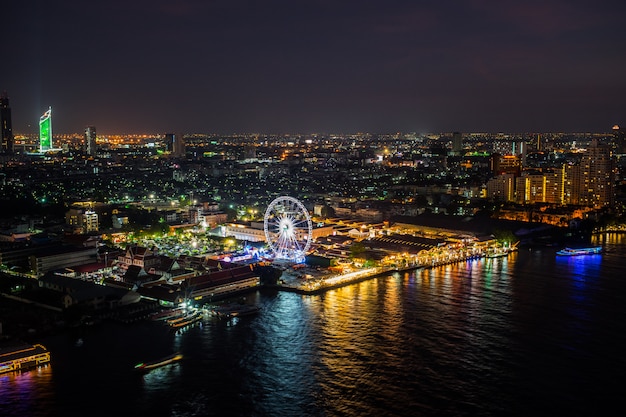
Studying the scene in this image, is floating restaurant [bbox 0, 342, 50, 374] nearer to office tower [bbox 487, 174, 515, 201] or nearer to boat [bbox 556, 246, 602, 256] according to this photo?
boat [bbox 556, 246, 602, 256]

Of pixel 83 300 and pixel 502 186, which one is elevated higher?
pixel 502 186

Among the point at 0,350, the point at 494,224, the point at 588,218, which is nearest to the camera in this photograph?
the point at 0,350

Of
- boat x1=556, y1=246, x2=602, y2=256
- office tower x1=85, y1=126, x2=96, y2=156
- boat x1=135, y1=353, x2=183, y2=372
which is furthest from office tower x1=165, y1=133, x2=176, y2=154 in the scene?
boat x1=135, y1=353, x2=183, y2=372

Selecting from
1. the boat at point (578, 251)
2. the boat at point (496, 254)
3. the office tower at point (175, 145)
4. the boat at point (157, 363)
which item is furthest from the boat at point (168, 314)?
the office tower at point (175, 145)

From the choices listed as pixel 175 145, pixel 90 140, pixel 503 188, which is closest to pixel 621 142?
pixel 503 188

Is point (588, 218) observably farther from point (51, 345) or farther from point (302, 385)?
point (51, 345)

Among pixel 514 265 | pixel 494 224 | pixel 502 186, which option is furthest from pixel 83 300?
pixel 502 186
